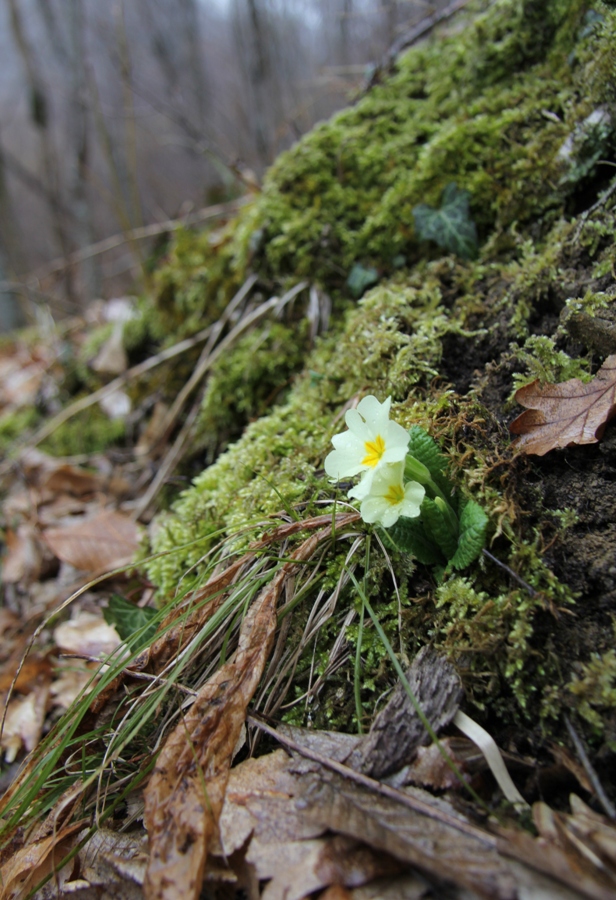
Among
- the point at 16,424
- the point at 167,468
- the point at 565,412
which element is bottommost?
the point at 16,424

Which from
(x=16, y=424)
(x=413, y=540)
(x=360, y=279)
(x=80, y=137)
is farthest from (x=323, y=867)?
(x=80, y=137)

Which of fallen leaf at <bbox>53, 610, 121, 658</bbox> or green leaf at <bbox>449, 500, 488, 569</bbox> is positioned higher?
green leaf at <bbox>449, 500, 488, 569</bbox>

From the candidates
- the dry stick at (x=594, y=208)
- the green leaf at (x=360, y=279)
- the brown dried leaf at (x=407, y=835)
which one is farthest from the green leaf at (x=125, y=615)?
the dry stick at (x=594, y=208)

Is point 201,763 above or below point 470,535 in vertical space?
below

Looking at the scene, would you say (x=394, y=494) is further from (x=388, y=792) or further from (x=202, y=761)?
(x=202, y=761)

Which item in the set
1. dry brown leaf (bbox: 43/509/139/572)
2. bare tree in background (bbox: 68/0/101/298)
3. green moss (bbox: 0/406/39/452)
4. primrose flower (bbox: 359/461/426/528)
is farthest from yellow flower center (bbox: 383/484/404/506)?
bare tree in background (bbox: 68/0/101/298)

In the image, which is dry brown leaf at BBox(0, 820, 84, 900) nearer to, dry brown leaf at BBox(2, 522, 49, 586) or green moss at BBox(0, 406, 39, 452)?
dry brown leaf at BBox(2, 522, 49, 586)

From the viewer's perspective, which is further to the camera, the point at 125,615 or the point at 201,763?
the point at 125,615
